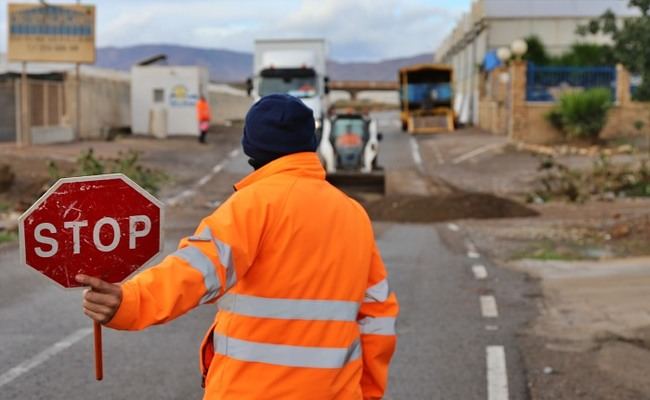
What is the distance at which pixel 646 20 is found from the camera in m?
14.4

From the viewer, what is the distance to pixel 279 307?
336cm

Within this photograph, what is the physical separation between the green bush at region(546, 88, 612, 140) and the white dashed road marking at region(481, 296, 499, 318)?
22616 mm

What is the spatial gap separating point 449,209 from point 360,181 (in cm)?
555

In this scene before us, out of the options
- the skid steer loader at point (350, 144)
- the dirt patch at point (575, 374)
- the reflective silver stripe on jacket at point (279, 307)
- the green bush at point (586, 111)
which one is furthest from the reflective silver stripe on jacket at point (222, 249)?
the green bush at point (586, 111)

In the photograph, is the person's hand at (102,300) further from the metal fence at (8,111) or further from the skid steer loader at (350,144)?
the metal fence at (8,111)

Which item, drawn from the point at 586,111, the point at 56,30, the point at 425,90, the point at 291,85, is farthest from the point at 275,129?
the point at 425,90

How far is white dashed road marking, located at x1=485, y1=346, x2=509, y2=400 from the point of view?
688 cm

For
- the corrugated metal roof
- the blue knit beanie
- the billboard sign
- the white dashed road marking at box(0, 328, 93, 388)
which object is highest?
the corrugated metal roof

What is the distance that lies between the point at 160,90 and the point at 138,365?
37.5 meters

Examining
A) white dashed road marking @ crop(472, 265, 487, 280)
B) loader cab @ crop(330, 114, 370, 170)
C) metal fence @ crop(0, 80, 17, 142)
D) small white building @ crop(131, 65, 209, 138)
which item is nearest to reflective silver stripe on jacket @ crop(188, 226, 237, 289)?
white dashed road marking @ crop(472, 265, 487, 280)

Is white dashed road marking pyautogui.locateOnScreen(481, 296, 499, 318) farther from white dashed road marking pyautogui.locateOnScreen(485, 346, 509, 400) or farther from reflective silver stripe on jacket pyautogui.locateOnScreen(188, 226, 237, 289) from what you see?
reflective silver stripe on jacket pyautogui.locateOnScreen(188, 226, 237, 289)

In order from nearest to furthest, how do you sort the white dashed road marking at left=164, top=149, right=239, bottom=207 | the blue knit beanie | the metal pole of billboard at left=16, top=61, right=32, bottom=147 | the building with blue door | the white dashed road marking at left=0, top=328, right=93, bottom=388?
the blue knit beanie → the white dashed road marking at left=0, top=328, right=93, bottom=388 → the white dashed road marking at left=164, top=149, right=239, bottom=207 → the metal pole of billboard at left=16, top=61, right=32, bottom=147 → the building with blue door

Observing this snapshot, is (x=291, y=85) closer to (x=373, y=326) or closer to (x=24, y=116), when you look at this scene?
(x=24, y=116)

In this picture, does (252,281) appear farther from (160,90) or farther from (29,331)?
(160,90)
